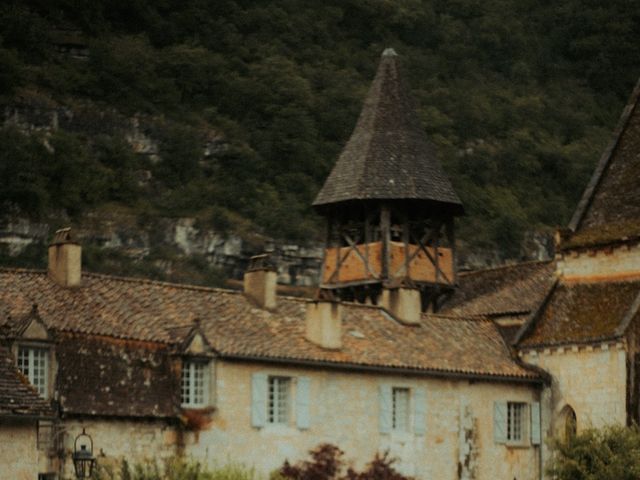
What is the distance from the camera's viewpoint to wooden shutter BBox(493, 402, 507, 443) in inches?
1821

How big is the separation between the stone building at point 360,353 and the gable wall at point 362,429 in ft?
0.14

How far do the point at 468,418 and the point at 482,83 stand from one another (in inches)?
2841

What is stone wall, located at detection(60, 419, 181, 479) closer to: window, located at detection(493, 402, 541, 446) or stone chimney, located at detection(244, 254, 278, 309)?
stone chimney, located at detection(244, 254, 278, 309)

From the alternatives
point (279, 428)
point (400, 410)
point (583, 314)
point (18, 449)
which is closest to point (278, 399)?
point (279, 428)

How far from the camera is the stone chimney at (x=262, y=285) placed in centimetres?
4488

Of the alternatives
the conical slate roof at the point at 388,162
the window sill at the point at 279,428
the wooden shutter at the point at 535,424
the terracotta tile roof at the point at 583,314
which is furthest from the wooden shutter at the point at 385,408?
the conical slate roof at the point at 388,162

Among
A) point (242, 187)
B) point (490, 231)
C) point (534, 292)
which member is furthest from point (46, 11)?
point (534, 292)

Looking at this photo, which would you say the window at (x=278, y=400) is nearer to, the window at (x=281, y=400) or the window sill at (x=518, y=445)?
the window at (x=281, y=400)

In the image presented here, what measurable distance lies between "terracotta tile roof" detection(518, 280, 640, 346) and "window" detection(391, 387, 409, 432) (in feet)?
14.8

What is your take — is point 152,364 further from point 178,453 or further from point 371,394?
point 371,394

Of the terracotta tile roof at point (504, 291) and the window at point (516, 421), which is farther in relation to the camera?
the terracotta tile roof at point (504, 291)

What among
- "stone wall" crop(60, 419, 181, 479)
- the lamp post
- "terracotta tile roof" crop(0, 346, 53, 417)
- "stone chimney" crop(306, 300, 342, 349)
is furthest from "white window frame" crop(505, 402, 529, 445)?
"terracotta tile roof" crop(0, 346, 53, 417)

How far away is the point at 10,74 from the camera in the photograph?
94375 mm

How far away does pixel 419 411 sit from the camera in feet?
146
